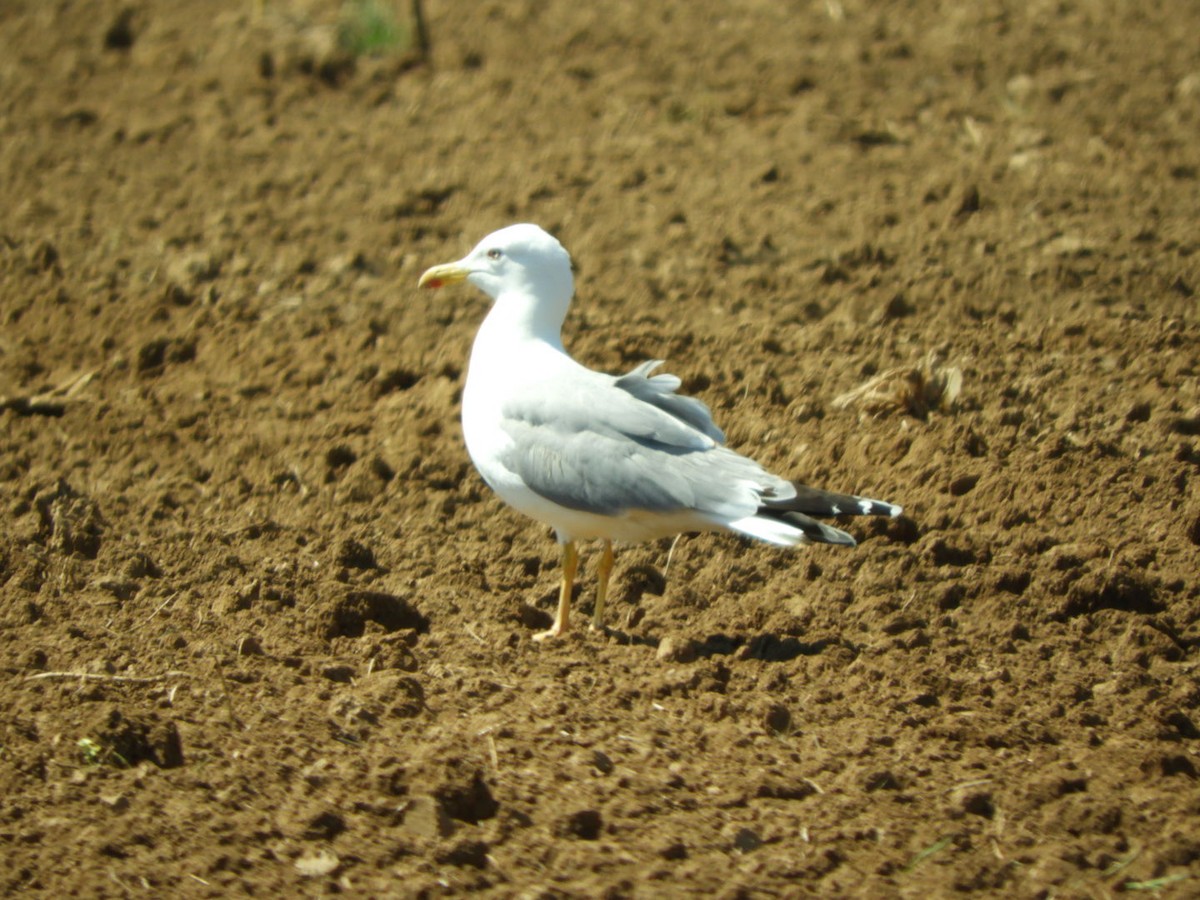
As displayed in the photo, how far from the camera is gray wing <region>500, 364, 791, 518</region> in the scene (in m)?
5.12

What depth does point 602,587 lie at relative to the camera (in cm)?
555

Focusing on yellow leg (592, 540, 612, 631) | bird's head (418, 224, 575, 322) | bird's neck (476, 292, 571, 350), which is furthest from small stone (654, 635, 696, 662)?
bird's head (418, 224, 575, 322)

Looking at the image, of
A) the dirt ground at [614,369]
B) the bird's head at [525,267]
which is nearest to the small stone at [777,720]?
the dirt ground at [614,369]

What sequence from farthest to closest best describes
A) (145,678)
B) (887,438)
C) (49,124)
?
(49,124), (887,438), (145,678)

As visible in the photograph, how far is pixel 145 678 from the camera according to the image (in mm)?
4777

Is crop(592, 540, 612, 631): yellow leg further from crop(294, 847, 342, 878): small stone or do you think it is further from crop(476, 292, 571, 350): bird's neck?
crop(294, 847, 342, 878): small stone

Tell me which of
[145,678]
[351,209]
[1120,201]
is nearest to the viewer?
A: [145,678]

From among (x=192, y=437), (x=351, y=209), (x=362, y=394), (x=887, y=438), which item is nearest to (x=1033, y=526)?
(x=887, y=438)

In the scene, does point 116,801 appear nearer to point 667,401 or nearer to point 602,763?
point 602,763

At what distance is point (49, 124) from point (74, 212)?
152 centimetres

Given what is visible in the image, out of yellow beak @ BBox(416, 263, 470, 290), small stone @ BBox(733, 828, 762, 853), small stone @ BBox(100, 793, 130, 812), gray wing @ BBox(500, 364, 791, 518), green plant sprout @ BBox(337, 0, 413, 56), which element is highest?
green plant sprout @ BBox(337, 0, 413, 56)

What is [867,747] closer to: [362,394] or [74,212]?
[362,394]

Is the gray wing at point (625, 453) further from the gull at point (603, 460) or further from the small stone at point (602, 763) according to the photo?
the small stone at point (602, 763)

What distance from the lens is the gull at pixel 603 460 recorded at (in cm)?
507
